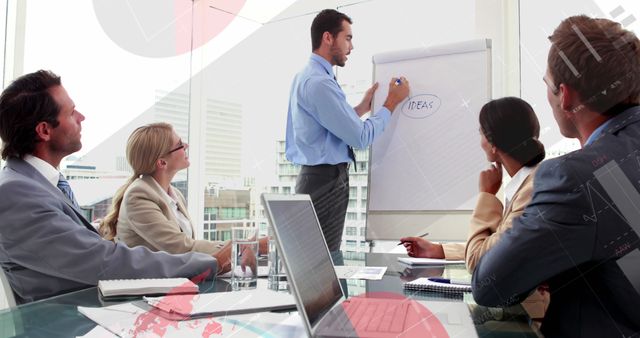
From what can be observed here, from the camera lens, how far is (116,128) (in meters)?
3.33

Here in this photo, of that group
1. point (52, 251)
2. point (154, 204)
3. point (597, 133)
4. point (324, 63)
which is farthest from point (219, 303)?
point (324, 63)

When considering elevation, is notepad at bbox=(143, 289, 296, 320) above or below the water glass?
below

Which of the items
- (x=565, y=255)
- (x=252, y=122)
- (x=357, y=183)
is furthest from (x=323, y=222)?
(x=252, y=122)

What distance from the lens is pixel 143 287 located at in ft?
3.65

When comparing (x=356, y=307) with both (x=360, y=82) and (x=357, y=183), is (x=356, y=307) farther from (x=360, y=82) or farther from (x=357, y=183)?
(x=360, y=82)

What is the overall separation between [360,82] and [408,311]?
104 inches

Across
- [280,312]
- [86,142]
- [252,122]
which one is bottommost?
[280,312]

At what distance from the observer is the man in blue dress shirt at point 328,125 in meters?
2.35

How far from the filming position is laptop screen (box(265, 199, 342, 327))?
0.77m

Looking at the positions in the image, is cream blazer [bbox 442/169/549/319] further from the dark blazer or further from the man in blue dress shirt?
the man in blue dress shirt

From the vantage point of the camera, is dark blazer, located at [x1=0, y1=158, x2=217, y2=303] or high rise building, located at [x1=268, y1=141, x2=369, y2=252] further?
high rise building, located at [x1=268, y1=141, x2=369, y2=252]

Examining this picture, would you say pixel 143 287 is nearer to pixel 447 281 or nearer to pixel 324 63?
pixel 447 281

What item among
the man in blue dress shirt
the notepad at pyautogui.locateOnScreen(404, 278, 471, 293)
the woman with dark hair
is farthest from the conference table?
the man in blue dress shirt

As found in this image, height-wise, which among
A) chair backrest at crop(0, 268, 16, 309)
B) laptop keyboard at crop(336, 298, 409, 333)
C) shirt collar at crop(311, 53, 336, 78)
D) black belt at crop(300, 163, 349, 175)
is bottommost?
chair backrest at crop(0, 268, 16, 309)
